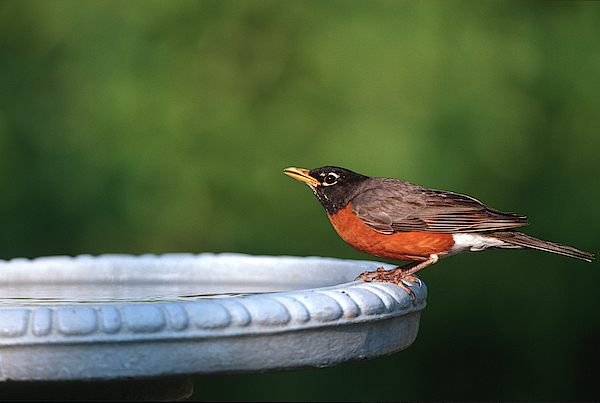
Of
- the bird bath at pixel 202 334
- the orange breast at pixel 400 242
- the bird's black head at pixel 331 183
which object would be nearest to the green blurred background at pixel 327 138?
the bird's black head at pixel 331 183

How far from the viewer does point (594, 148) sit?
166 inches

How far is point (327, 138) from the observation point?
14.5 ft

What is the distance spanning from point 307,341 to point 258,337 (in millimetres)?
123

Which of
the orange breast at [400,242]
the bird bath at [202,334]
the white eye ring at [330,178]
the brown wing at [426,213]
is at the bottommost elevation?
the bird bath at [202,334]

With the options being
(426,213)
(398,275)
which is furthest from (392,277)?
(426,213)

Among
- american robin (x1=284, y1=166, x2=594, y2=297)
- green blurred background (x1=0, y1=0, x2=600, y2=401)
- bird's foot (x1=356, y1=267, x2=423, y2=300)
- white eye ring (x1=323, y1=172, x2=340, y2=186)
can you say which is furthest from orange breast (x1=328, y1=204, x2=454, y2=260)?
green blurred background (x1=0, y1=0, x2=600, y2=401)

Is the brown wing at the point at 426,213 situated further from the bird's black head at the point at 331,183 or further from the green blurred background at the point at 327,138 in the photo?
the green blurred background at the point at 327,138

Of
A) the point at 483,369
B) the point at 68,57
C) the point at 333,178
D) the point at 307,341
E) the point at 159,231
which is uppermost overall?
the point at 68,57

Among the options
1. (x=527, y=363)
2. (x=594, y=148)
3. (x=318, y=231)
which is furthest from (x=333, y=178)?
(x=594, y=148)

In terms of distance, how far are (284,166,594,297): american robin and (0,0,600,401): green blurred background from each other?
1689 millimetres

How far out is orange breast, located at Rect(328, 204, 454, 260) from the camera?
225cm

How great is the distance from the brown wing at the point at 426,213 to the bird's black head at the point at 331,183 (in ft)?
0.23

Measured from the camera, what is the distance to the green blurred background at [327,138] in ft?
12.8

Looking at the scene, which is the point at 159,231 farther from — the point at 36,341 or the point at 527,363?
the point at 36,341
